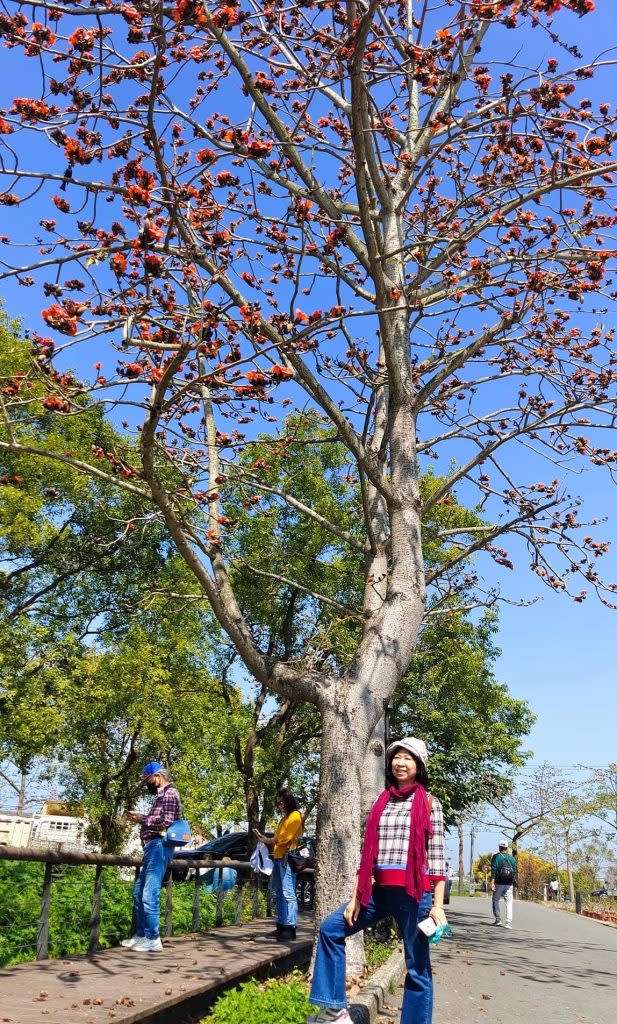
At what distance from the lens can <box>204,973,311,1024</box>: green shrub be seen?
4805 mm

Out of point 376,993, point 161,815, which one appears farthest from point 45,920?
point 376,993

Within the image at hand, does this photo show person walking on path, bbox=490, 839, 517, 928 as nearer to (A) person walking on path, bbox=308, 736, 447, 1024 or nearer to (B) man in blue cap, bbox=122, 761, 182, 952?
(B) man in blue cap, bbox=122, 761, 182, 952

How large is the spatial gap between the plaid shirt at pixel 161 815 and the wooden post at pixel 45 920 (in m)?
1.08

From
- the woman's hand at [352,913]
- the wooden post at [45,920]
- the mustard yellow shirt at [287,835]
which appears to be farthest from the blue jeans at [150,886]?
the woman's hand at [352,913]

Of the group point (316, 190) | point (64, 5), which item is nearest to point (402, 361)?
point (316, 190)

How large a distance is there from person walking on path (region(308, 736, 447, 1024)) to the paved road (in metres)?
2.13

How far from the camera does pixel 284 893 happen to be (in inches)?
361

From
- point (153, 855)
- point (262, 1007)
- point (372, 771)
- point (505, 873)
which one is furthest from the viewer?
point (505, 873)

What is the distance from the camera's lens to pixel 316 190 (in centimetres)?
823

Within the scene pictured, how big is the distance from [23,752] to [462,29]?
1558 cm

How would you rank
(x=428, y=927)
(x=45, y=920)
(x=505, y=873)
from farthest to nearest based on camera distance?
(x=505, y=873)
(x=45, y=920)
(x=428, y=927)

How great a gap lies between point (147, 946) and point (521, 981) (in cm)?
451

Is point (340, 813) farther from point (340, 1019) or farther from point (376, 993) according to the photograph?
point (340, 1019)

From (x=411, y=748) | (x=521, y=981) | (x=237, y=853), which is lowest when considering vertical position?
(x=521, y=981)
